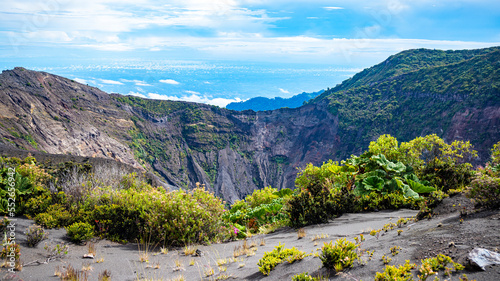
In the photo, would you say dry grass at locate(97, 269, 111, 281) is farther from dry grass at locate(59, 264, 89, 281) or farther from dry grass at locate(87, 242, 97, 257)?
dry grass at locate(87, 242, 97, 257)

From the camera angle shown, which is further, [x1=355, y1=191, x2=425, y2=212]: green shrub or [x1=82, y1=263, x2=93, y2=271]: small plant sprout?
[x1=355, y1=191, x2=425, y2=212]: green shrub

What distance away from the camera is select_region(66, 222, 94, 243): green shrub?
616 centimetres

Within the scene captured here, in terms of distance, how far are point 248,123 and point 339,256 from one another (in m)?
81.7

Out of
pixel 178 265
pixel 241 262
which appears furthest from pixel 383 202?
pixel 178 265

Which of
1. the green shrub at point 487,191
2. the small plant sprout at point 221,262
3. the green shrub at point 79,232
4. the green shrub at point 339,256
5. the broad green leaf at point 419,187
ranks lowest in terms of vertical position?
the small plant sprout at point 221,262

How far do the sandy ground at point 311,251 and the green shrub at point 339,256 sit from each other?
99 millimetres

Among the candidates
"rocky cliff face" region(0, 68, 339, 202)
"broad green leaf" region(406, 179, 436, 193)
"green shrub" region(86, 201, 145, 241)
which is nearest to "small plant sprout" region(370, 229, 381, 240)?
"broad green leaf" region(406, 179, 436, 193)

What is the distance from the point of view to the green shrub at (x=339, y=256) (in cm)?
367

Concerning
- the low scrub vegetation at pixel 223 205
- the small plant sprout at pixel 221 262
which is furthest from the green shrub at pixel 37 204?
the small plant sprout at pixel 221 262

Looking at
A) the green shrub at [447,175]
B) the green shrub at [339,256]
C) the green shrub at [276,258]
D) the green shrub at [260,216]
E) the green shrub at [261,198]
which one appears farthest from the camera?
the green shrub at [261,198]

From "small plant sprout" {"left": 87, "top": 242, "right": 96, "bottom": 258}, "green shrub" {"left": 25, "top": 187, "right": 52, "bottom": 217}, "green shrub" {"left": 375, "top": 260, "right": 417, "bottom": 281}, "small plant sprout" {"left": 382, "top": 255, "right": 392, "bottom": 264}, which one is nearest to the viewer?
"green shrub" {"left": 375, "top": 260, "right": 417, "bottom": 281}

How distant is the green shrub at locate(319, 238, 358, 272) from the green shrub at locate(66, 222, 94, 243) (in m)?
5.06

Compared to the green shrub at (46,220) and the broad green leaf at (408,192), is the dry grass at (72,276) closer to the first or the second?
the green shrub at (46,220)

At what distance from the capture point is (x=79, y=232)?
6.27 metres
